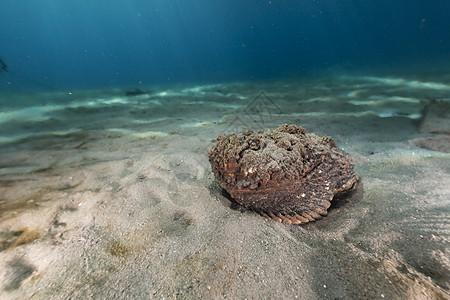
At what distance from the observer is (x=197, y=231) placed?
2.02 m

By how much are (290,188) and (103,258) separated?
1.80 m

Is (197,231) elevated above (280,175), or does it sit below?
below

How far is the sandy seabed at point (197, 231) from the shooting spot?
4.85 feet

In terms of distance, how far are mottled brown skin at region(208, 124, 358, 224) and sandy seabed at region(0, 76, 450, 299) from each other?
0.58 feet

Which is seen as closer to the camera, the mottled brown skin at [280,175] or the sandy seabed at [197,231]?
the sandy seabed at [197,231]

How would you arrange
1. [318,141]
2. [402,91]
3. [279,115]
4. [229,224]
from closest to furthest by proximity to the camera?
1. [229,224]
2. [318,141]
3. [279,115]
4. [402,91]

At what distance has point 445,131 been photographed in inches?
179

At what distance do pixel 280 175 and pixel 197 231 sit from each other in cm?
97

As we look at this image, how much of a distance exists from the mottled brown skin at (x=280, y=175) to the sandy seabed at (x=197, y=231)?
0.58 feet

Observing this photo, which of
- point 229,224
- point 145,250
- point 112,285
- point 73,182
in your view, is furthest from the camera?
point 73,182

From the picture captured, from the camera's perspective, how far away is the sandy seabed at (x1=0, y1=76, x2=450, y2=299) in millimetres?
1479

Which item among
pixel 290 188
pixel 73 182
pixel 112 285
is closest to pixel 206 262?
pixel 112 285

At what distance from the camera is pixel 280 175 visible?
2.10 m

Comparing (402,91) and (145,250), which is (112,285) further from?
(402,91)
